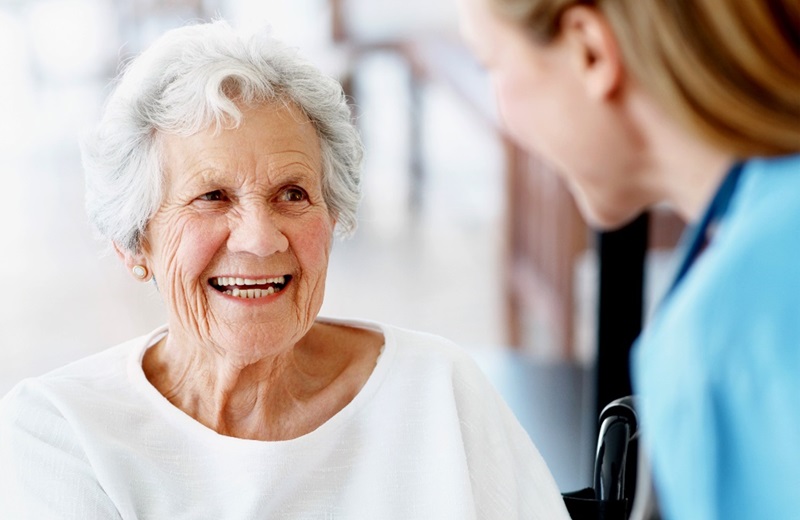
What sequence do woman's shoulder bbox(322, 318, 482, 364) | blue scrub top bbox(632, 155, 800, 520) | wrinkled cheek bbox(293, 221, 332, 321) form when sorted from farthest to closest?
woman's shoulder bbox(322, 318, 482, 364) → wrinkled cheek bbox(293, 221, 332, 321) → blue scrub top bbox(632, 155, 800, 520)

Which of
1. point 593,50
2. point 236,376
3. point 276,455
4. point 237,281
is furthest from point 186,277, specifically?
point 593,50

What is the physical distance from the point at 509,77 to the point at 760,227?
0.84ft

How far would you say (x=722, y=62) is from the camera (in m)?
0.82

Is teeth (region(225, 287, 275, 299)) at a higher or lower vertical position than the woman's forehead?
lower

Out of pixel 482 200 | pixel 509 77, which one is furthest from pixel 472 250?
pixel 509 77

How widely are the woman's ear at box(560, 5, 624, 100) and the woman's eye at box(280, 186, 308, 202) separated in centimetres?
85

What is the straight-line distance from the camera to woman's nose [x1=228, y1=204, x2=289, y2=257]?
5.26 feet

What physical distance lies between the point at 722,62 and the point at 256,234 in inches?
36.4

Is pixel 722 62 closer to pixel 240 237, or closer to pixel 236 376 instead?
pixel 240 237

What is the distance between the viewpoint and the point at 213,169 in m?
1.60

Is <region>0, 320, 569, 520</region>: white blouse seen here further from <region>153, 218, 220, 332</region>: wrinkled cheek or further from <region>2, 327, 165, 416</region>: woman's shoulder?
<region>153, 218, 220, 332</region>: wrinkled cheek

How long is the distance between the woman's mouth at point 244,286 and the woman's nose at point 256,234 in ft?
0.15

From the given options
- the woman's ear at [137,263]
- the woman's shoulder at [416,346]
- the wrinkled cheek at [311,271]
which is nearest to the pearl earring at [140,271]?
the woman's ear at [137,263]

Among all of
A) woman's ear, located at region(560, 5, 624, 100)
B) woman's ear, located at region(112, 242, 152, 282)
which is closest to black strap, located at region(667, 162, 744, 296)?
woman's ear, located at region(560, 5, 624, 100)
